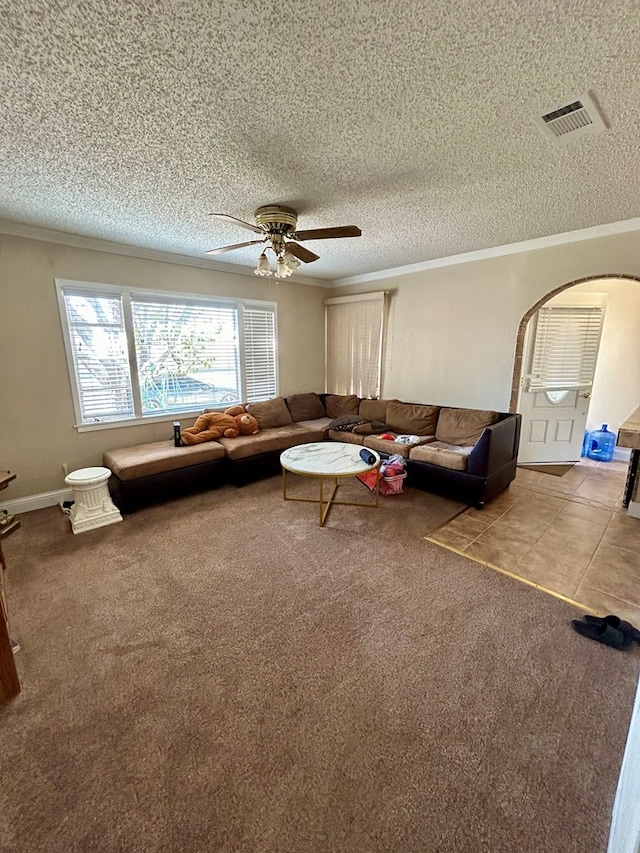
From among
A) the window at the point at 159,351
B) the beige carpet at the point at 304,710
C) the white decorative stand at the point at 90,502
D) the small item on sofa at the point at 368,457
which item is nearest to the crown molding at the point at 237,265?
the window at the point at 159,351

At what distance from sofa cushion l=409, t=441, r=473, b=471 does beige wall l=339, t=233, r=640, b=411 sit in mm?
902

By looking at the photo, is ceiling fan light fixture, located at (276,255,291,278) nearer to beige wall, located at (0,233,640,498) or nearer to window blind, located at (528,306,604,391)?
beige wall, located at (0,233,640,498)

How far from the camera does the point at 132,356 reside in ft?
12.4

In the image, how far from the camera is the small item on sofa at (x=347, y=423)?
4.48m

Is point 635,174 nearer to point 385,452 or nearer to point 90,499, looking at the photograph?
point 385,452

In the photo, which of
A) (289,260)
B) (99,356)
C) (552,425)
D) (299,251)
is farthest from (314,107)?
(552,425)

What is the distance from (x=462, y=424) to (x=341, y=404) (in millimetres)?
1936

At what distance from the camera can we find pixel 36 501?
131 inches

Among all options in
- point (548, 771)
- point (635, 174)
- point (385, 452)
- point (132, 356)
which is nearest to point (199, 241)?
point (132, 356)

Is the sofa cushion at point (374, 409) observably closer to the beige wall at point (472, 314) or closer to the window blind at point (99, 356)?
the beige wall at point (472, 314)

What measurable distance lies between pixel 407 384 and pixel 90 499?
13.1 ft

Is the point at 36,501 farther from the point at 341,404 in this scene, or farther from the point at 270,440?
the point at 341,404

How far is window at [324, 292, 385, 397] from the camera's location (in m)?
5.01

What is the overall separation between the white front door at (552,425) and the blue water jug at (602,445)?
0.37m
